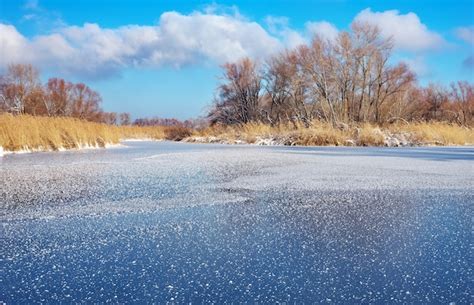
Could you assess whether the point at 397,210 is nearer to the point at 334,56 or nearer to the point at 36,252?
the point at 36,252

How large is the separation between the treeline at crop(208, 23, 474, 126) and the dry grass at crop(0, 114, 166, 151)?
9.65 metres

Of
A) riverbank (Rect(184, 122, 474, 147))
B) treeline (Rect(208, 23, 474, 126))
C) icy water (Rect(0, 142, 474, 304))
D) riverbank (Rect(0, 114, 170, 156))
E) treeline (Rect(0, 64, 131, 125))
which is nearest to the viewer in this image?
icy water (Rect(0, 142, 474, 304))

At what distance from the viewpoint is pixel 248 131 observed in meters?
14.2

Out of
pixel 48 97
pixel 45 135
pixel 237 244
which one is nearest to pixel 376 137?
pixel 45 135

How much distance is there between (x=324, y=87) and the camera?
61.6 feet

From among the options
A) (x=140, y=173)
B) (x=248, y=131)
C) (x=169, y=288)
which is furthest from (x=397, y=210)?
(x=248, y=131)

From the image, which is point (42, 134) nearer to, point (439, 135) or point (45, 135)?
point (45, 135)

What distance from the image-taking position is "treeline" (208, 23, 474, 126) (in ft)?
61.1

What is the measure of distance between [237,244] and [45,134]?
7083 mm

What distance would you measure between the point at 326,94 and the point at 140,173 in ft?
51.8

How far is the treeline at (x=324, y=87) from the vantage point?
18609mm

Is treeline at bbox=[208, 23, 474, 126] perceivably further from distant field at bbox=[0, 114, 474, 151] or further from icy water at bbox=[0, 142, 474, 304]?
icy water at bbox=[0, 142, 474, 304]

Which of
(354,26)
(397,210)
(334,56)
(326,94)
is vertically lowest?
(397,210)

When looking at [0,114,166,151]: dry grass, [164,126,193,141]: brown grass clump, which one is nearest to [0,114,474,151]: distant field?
[0,114,166,151]: dry grass
